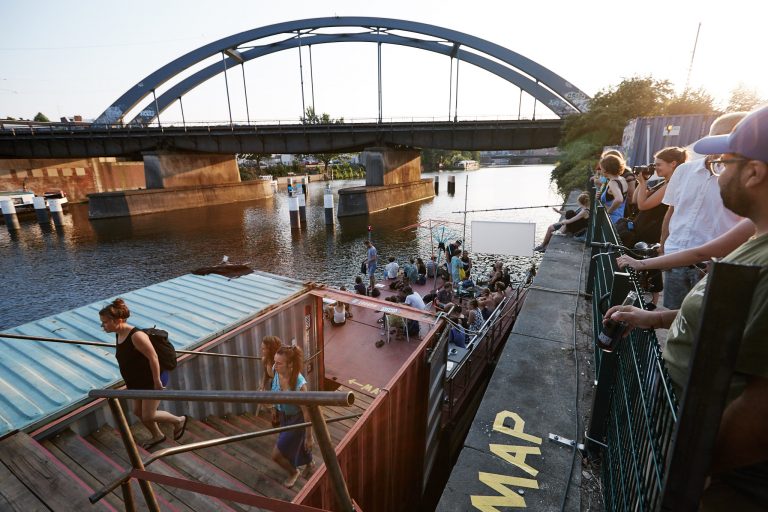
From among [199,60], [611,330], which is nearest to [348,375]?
[611,330]

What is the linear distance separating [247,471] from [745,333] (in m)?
5.36

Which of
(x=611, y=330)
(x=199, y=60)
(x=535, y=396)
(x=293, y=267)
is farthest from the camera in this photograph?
(x=199, y=60)

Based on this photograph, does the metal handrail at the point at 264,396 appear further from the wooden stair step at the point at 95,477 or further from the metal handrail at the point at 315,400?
the wooden stair step at the point at 95,477

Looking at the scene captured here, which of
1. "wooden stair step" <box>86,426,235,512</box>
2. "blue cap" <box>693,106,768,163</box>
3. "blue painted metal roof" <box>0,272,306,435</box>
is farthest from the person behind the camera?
"blue painted metal roof" <box>0,272,306,435</box>

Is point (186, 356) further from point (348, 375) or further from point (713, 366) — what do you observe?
point (713, 366)

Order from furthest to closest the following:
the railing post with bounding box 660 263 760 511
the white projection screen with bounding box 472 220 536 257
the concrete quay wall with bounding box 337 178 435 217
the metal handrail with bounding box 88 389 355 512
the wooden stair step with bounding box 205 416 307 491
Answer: the concrete quay wall with bounding box 337 178 435 217, the white projection screen with bounding box 472 220 536 257, the wooden stair step with bounding box 205 416 307 491, the metal handrail with bounding box 88 389 355 512, the railing post with bounding box 660 263 760 511

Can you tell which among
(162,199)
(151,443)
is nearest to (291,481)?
(151,443)

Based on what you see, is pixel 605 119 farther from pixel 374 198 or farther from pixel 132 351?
pixel 132 351

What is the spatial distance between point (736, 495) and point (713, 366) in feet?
2.61

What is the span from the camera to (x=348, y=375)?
9.47 meters

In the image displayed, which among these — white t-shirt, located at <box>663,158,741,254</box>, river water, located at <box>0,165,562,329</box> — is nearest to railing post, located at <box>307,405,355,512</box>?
white t-shirt, located at <box>663,158,741,254</box>

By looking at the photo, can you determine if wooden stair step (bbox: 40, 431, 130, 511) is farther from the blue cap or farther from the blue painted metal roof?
the blue cap

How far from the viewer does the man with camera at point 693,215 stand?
353 cm

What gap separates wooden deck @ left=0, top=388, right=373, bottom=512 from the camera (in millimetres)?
3305
